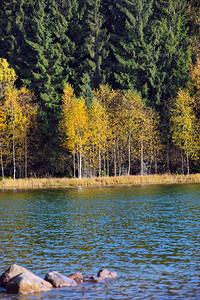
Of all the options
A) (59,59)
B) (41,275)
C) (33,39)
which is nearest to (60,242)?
(41,275)

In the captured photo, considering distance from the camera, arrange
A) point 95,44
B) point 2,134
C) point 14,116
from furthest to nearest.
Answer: point 95,44 < point 2,134 < point 14,116

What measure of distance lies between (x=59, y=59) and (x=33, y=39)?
916cm

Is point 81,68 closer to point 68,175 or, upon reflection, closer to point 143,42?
point 143,42

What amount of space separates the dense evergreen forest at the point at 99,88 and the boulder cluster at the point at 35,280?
51.3 metres

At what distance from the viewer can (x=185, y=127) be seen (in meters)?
72.6

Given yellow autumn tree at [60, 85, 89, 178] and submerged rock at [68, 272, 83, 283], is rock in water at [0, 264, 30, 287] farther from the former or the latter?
yellow autumn tree at [60, 85, 89, 178]

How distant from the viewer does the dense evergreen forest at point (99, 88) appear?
72625 mm

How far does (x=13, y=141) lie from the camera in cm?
6969

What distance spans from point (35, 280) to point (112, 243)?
8.68 metres

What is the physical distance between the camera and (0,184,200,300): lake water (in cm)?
1675

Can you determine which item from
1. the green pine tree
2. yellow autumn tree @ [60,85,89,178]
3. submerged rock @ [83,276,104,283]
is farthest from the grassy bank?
submerged rock @ [83,276,104,283]

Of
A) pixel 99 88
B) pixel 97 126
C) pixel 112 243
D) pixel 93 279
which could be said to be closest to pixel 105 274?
pixel 93 279

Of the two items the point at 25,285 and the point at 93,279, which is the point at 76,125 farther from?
the point at 25,285

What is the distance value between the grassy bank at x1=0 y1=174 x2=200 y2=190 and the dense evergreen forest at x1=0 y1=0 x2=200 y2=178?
5.25m
